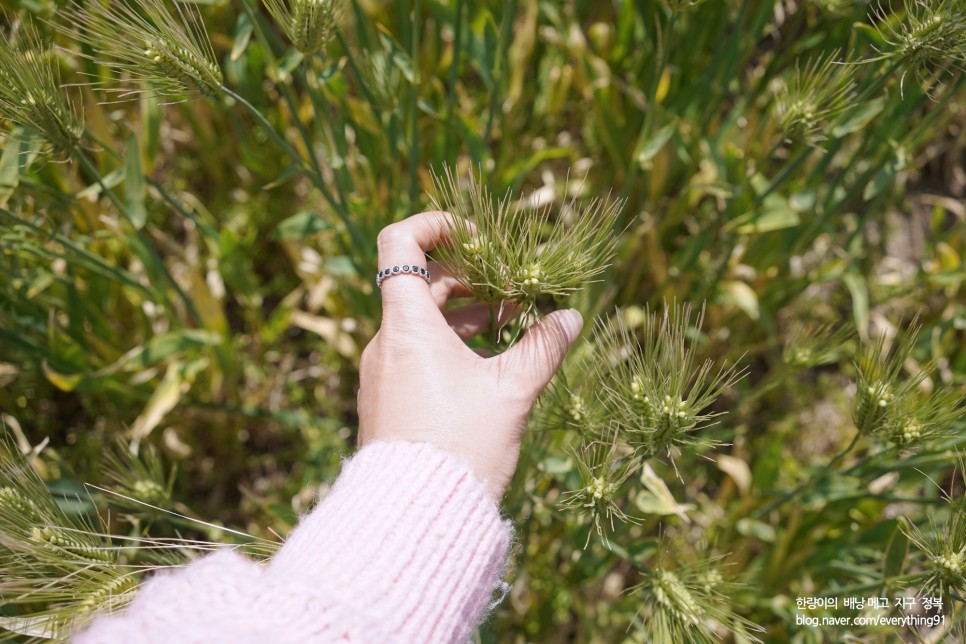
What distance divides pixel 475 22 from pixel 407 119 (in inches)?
10.7

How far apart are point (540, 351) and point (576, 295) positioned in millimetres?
251

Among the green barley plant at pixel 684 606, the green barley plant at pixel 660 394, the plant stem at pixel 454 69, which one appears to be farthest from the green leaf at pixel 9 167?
the green barley plant at pixel 684 606

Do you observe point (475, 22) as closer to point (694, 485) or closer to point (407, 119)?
point (407, 119)

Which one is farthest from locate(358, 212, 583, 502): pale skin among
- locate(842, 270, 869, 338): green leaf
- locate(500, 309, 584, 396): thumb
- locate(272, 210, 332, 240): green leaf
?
locate(842, 270, 869, 338): green leaf

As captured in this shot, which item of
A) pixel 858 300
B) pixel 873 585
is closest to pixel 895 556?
pixel 873 585

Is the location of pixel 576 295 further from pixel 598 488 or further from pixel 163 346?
pixel 163 346

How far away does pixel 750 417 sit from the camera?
179cm

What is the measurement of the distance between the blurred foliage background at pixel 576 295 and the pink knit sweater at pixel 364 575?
27cm

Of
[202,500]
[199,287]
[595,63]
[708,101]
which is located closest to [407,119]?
[595,63]

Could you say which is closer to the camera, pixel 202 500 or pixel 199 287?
pixel 199 287

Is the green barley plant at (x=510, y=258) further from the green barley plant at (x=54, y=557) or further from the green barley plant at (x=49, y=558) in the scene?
the green barley plant at (x=49, y=558)

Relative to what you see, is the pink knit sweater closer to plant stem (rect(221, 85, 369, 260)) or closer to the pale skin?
the pale skin

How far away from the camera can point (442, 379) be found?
2.68 feet

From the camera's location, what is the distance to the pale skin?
81 cm
